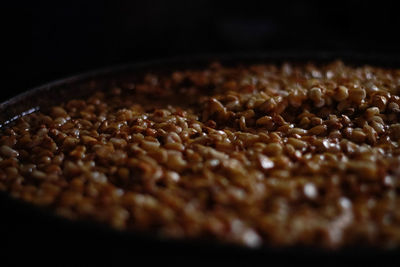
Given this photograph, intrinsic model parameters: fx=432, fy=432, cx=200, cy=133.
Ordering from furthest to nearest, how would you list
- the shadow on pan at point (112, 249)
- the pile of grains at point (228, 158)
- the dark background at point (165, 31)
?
the dark background at point (165, 31) → the pile of grains at point (228, 158) → the shadow on pan at point (112, 249)

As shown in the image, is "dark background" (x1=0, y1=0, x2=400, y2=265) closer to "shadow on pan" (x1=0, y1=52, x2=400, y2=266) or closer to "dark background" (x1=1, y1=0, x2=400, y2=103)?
"dark background" (x1=1, y1=0, x2=400, y2=103)

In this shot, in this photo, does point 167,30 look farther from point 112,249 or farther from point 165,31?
point 112,249

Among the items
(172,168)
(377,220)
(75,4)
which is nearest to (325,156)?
(377,220)

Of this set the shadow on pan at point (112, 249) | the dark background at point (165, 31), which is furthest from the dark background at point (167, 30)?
the shadow on pan at point (112, 249)

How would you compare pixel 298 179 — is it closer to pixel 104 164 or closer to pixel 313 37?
pixel 104 164

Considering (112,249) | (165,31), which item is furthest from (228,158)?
(165,31)

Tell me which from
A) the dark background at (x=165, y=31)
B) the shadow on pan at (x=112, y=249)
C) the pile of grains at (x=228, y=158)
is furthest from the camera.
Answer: the dark background at (x=165, y=31)

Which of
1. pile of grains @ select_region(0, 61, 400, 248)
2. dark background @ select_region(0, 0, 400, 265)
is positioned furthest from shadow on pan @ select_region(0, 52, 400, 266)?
dark background @ select_region(0, 0, 400, 265)

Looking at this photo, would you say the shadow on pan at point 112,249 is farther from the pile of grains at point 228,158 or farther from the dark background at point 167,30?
the dark background at point 167,30
